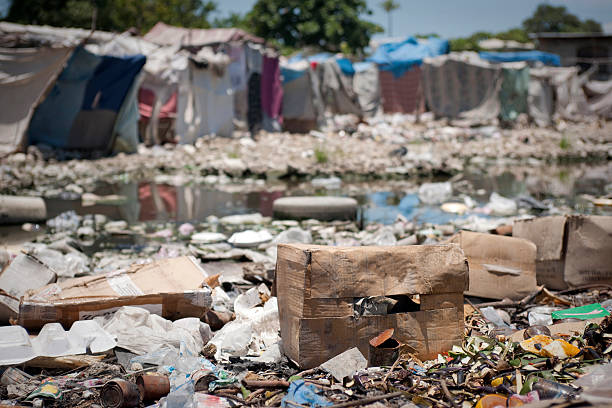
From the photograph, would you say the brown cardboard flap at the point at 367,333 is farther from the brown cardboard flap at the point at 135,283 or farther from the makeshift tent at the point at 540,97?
the makeshift tent at the point at 540,97

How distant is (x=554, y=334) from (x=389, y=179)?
875cm

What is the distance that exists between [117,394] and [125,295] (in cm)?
96

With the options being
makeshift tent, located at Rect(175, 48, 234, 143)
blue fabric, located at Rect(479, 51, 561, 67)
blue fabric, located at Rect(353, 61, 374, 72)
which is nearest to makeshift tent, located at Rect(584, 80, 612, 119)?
blue fabric, located at Rect(479, 51, 561, 67)

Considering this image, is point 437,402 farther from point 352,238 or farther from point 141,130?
point 141,130

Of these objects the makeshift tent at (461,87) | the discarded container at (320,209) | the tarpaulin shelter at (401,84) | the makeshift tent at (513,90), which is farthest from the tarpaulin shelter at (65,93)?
the makeshift tent at (513,90)

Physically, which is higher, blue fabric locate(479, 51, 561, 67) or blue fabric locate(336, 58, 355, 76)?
blue fabric locate(479, 51, 561, 67)

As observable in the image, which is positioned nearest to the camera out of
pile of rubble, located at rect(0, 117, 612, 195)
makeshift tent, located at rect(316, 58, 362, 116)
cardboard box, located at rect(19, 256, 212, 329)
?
cardboard box, located at rect(19, 256, 212, 329)

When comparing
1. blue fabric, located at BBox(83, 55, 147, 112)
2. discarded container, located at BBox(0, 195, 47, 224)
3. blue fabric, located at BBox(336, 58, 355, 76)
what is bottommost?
discarded container, located at BBox(0, 195, 47, 224)

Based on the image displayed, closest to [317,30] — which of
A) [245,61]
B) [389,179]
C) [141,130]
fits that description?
[245,61]

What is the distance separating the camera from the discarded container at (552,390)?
2188mm

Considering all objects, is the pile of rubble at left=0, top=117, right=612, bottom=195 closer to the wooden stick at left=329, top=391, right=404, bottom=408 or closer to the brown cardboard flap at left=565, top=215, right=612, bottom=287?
the brown cardboard flap at left=565, top=215, right=612, bottom=287

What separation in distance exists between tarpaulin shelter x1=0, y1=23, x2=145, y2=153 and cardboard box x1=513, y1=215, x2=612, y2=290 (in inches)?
400

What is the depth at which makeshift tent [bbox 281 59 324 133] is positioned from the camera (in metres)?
19.1

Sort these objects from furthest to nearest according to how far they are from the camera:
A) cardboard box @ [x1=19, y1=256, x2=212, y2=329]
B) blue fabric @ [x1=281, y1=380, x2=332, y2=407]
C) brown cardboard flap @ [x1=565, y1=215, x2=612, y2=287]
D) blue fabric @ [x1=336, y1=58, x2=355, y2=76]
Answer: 1. blue fabric @ [x1=336, y1=58, x2=355, y2=76]
2. brown cardboard flap @ [x1=565, y1=215, x2=612, y2=287]
3. cardboard box @ [x1=19, y1=256, x2=212, y2=329]
4. blue fabric @ [x1=281, y1=380, x2=332, y2=407]
